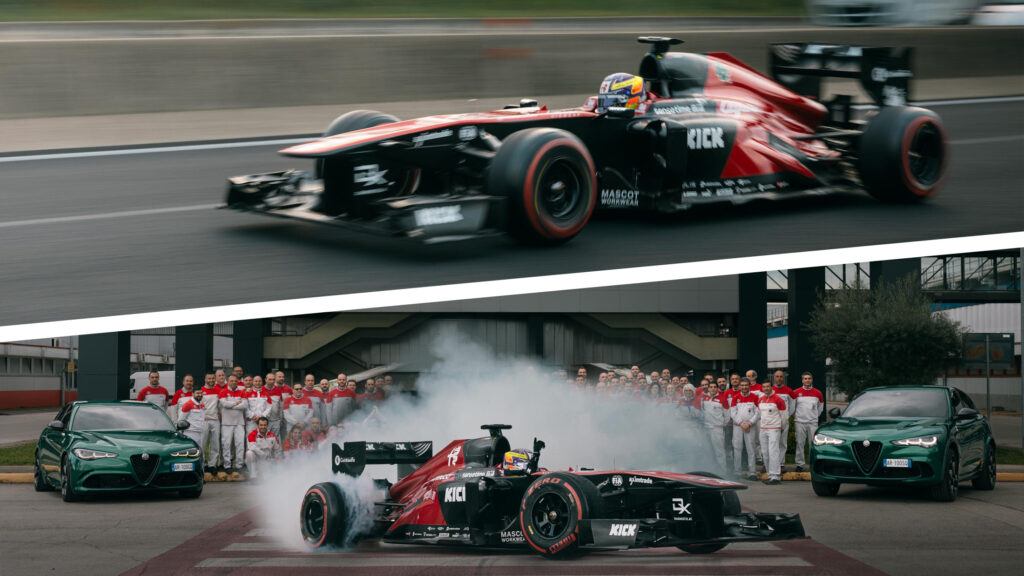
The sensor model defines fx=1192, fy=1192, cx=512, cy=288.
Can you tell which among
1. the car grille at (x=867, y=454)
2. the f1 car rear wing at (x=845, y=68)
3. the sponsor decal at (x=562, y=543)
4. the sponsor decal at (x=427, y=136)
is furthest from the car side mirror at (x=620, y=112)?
the car grille at (x=867, y=454)

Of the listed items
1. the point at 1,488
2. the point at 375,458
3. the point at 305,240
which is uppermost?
the point at 305,240

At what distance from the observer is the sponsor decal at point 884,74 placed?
9.35 metres

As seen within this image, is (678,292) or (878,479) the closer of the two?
(878,479)

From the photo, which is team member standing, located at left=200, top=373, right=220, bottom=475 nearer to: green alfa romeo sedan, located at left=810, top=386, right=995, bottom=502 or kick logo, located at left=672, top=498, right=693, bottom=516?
green alfa romeo sedan, located at left=810, top=386, right=995, bottom=502

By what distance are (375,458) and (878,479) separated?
20.9 feet

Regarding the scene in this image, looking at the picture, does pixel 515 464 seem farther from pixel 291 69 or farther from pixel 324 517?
pixel 291 69

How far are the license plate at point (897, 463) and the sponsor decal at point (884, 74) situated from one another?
5.54 m

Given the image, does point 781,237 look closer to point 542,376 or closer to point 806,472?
point 542,376

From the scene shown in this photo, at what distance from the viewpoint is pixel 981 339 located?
71.5 feet

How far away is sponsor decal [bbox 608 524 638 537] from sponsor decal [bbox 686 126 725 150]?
9.05 feet

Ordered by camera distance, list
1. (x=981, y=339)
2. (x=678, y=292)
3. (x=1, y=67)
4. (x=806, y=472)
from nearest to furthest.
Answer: (x=1, y=67) < (x=806, y=472) < (x=981, y=339) < (x=678, y=292)

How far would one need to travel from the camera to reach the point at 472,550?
1022cm

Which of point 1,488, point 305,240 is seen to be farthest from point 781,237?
point 1,488

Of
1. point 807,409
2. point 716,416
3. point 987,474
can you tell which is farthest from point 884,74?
point 807,409
